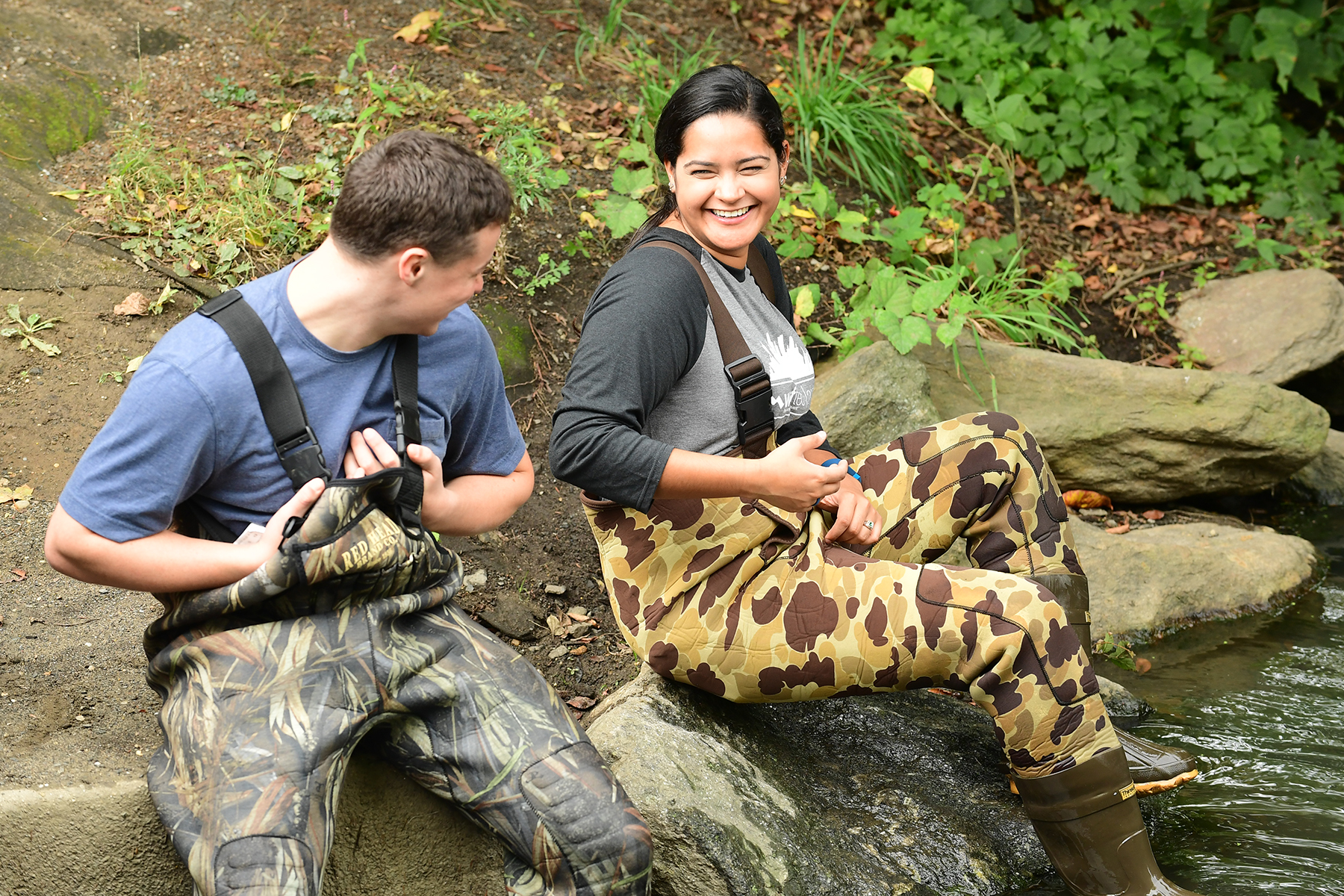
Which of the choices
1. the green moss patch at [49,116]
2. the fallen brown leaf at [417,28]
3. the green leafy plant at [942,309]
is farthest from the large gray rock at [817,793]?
the fallen brown leaf at [417,28]

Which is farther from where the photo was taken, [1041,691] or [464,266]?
[1041,691]

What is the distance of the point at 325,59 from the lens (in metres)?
5.23

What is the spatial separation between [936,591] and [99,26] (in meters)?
4.95

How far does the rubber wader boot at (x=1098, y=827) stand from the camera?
2.46m

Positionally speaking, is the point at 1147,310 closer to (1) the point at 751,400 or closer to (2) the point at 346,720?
(1) the point at 751,400

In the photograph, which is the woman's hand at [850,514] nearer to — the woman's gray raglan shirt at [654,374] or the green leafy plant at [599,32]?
the woman's gray raglan shirt at [654,374]

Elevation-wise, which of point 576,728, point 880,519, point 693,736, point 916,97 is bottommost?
point 693,736

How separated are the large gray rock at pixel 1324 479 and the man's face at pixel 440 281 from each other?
502 centimetres

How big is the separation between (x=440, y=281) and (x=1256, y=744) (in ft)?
9.67

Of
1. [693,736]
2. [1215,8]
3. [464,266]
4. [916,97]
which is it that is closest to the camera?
[464,266]

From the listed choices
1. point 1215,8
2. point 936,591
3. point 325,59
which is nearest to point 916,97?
point 1215,8

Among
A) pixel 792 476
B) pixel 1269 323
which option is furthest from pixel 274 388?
pixel 1269 323

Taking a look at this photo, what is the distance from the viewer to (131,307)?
4039 millimetres

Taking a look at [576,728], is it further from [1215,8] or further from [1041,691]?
[1215,8]
